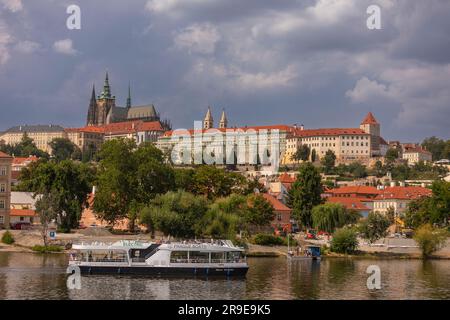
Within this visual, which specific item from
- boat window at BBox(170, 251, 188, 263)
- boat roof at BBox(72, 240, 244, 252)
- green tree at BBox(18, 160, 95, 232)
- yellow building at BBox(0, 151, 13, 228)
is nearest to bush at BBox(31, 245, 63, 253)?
green tree at BBox(18, 160, 95, 232)

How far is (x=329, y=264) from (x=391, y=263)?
6.96 m

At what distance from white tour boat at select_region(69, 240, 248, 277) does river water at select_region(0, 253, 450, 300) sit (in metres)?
1.37

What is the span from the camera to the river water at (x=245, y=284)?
149ft

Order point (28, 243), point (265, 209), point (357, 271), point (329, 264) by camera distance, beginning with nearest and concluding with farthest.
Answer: point (357, 271) → point (329, 264) → point (28, 243) → point (265, 209)

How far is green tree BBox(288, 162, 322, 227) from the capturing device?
95.3 m

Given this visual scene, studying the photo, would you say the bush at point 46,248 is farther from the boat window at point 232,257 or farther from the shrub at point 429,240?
the shrub at point 429,240

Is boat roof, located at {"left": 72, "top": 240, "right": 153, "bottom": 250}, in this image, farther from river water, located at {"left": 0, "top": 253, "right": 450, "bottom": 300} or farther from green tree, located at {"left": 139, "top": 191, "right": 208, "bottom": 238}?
green tree, located at {"left": 139, "top": 191, "right": 208, "bottom": 238}

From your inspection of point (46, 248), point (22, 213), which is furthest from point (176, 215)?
point (22, 213)

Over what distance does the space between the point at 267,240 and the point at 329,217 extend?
11.3 metres

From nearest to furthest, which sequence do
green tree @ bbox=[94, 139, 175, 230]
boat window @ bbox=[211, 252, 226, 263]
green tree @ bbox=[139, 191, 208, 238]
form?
boat window @ bbox=[211, 252, 226, 263]
green tree @ bbox=[139, 191, 208, 238]
green tree @ bbox=[94, 139, 175, 230]

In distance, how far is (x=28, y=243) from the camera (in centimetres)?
7462

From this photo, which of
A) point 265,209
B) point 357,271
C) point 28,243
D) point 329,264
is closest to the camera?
point 357,271
